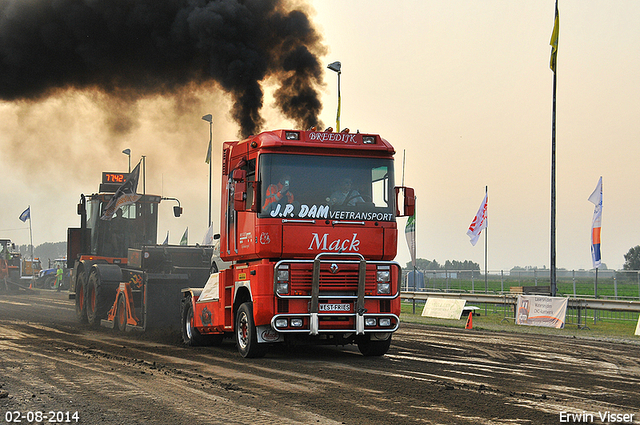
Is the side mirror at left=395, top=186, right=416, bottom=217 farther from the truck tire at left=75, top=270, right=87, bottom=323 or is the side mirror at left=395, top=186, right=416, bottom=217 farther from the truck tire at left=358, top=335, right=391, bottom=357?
the truck tire at left=75, top=270, right=87, bottom=323

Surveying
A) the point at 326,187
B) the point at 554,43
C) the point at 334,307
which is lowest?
the point at 334,307

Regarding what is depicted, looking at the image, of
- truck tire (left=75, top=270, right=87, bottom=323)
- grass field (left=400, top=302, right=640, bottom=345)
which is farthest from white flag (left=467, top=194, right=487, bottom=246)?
truck tire (left=75, top=270, right=87, bottom=323)

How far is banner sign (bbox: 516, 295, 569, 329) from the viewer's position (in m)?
20.0

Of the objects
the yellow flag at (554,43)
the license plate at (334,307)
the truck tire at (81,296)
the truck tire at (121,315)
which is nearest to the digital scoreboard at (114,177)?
the truck tire at (81,296)

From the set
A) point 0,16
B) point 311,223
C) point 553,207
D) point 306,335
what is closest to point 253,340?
point 306,335

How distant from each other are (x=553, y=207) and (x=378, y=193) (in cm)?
1267

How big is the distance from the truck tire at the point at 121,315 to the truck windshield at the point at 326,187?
24.2 feet

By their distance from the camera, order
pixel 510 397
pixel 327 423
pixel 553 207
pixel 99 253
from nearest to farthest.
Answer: pixel 327 423 → pixel 510 397 → pixel 99 253 → pixel 553 207

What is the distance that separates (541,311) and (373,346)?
10195 mm

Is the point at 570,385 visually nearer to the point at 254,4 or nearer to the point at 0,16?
the point at 254,4

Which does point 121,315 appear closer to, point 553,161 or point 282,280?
point 282,280

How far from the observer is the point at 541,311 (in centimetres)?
2066

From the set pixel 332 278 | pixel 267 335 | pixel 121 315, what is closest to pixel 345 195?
pixel 332 278

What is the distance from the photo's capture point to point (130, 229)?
2006 centimetres
